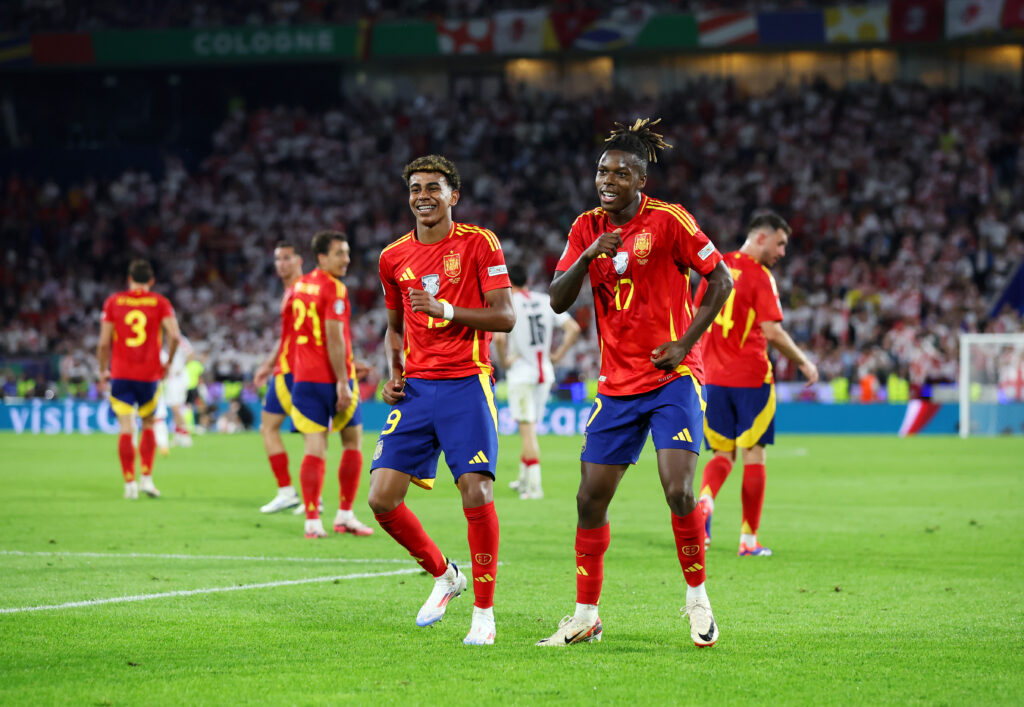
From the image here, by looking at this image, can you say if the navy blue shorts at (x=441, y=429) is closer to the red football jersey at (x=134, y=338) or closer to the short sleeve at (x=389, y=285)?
the short sleeve at (x=389, y=285)

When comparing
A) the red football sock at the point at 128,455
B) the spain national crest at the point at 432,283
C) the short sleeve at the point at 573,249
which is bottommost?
the red football sock at the point at 128,455

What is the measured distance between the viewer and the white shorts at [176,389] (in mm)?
23359

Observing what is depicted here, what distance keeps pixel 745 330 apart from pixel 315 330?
12.4 feet

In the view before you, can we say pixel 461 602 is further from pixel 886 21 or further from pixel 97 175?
pixel 97 175

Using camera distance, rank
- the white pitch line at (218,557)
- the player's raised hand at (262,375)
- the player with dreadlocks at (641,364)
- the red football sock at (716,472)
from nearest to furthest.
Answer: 1. the player with dreadlocks at (641,364)
2. the white pitch line at (218,557)
3. the red football sock at (716,472)
4. the player's raised hand at (262,375)

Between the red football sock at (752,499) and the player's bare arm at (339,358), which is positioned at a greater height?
the player's bare arm at (339,358)

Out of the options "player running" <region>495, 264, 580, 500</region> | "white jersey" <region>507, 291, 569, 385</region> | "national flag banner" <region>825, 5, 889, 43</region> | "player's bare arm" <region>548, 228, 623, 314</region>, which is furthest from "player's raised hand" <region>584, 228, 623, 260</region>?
"national flag banner" <region>825, 5, 889, 43</region>

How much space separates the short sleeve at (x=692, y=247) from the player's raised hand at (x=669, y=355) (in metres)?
0.39

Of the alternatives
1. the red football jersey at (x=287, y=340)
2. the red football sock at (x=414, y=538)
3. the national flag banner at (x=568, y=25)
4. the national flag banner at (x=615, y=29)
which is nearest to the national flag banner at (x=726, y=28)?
the national flag banner at (x=615, y=29)

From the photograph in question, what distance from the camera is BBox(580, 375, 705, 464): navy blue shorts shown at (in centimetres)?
610

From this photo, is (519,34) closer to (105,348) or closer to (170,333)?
(170,333)

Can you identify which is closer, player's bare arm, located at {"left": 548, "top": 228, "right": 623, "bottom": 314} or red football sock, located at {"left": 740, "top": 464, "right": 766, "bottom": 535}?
player's bare arm, located at {"left": 548, "top": 228, "right": 623, "bottom": 314}

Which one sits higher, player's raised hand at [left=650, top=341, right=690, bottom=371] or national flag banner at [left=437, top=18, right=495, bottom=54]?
national flag banner at [left=437, top=18, right=495, bottom=54]

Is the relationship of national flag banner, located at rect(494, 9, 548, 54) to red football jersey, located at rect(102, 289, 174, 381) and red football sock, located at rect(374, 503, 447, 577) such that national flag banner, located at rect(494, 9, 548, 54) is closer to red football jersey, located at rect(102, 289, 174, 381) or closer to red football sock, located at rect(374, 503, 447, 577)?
red football jersey, located at rect(102, 289, 174, 381)
